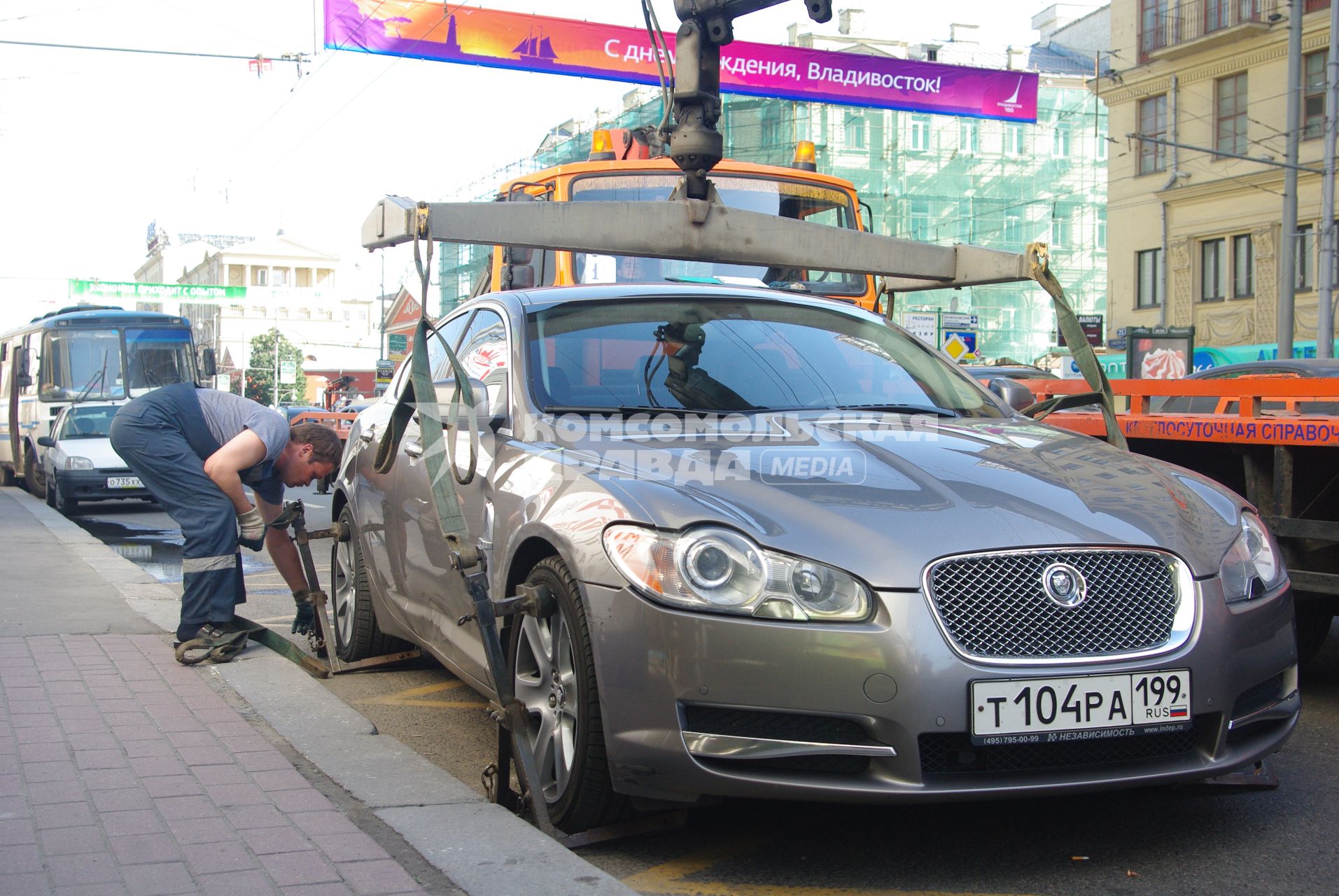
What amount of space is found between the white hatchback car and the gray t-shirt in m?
10.6

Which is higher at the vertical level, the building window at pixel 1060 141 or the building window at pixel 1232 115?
A: the building window at pixel 1060 141

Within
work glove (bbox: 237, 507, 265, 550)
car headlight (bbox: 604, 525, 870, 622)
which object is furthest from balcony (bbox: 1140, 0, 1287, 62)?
car headlight (bbox: 604, 525, 870, 622)

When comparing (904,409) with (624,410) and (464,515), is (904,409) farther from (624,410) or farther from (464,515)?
(464,515)

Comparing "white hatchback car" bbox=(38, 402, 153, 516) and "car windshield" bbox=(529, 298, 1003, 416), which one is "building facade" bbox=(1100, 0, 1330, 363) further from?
"car windshield" bbox=(529, 298, 1003, 416)

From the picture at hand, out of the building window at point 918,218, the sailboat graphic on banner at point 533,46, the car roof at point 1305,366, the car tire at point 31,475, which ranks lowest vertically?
the car tire at point 31,475

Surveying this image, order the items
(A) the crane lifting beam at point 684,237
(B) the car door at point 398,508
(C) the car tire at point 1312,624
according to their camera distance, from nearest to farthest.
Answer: (A) the crane lifting beam at point 684,237 → (B) the car door at point 398,508 → (C) the car tire at point 1312,624

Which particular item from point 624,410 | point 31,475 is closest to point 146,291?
point 31,475

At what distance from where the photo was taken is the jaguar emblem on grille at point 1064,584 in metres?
3.26

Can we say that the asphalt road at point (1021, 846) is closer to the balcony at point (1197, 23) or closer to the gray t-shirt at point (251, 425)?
the gray t-shirt at point (251, 425)

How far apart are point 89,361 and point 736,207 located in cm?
1678

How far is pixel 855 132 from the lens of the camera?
5878 centimetres

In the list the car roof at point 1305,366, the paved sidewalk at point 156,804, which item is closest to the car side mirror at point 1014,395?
the paved sidewalk at point 156,804

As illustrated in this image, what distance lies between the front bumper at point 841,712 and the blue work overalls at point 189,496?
3049 mm

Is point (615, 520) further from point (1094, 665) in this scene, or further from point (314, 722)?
point (314, 722)
